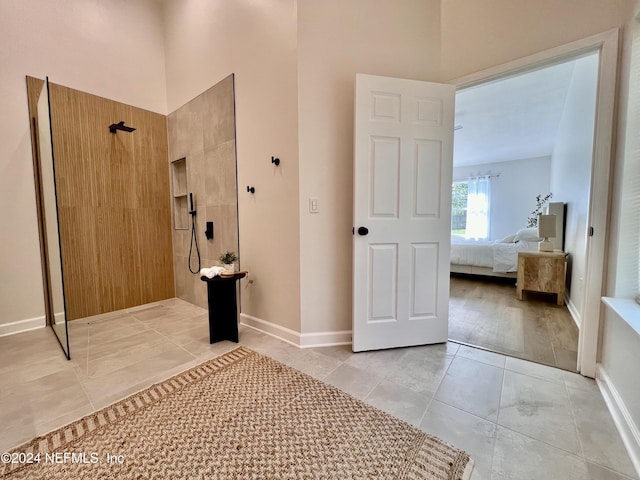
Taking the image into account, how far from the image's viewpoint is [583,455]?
114 centimetres

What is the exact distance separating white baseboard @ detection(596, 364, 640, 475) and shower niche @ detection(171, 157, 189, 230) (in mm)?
3894

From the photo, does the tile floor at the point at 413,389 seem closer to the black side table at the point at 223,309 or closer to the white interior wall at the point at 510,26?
the black side table at the point at 223,309

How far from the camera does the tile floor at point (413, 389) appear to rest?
3.81 ft

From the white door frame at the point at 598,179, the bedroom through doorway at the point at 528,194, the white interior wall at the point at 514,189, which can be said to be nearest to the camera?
the white door frame at the point at 598,179

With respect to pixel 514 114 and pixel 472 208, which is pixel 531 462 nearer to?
pixel 514 114

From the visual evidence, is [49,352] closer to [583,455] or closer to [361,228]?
[361,228]

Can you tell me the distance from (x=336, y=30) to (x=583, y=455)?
2.91 metres

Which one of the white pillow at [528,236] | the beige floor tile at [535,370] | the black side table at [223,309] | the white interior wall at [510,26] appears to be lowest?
the beige floor tile at [535,370]

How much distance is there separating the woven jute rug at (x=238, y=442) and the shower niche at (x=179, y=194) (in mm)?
2262

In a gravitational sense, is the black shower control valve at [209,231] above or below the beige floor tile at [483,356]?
above

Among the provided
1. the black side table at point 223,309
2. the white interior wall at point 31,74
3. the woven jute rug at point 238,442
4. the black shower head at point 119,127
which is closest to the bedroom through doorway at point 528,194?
the woven jute rug at point 238,442

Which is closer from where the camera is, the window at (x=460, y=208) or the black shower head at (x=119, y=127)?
the black shower head at (x=119, y=127)

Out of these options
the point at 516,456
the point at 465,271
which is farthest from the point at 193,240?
the point at 465,271

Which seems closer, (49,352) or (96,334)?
(49,352)
